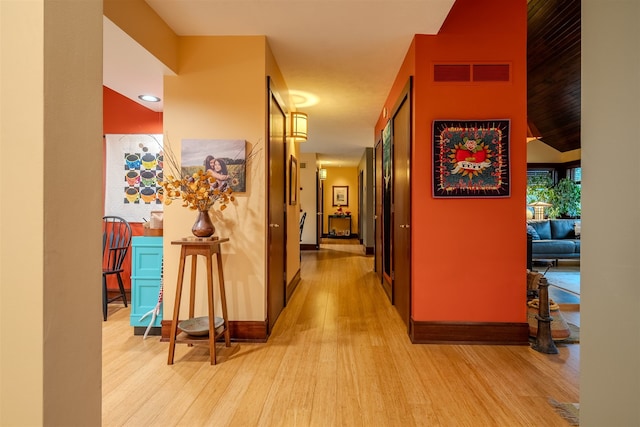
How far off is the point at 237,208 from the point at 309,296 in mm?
2012

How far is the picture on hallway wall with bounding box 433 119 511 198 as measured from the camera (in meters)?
3.03

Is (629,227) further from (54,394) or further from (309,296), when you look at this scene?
(309,296)

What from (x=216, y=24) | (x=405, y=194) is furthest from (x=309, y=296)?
(x=216, y=24)

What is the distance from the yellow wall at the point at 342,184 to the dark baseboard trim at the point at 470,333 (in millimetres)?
10527

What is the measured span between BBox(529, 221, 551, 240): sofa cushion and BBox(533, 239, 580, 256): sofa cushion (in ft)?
1.52

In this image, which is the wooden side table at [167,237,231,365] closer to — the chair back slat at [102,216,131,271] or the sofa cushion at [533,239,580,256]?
the chair back slat at [102,216,131,271]

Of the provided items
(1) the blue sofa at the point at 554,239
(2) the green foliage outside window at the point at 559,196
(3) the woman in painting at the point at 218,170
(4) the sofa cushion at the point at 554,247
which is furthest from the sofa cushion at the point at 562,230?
(3) the woman in painting at the point at 218,170

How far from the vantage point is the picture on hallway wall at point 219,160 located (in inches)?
122

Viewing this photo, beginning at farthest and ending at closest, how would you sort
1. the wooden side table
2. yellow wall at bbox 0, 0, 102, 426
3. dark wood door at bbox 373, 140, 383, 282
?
dark wood door at bbox 373, 140, 383, 282 → the wooden side table → yellow wall at bbox 0, 0, 102, 426

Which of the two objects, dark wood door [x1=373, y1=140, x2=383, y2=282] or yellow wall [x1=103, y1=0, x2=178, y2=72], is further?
dark wood door [x1=373, y1=140, x2=383, y2=282]

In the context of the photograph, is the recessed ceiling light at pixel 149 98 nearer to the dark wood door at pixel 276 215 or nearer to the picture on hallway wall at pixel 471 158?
the dark wood door at pixel 276 215

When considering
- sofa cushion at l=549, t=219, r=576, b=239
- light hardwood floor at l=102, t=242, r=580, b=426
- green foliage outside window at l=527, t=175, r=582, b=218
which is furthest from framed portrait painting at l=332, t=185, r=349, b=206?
light hardwood floor at l=102, t=242, r=580, b=426

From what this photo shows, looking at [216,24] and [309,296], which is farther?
[309,296]

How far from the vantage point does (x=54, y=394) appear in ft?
2.36
